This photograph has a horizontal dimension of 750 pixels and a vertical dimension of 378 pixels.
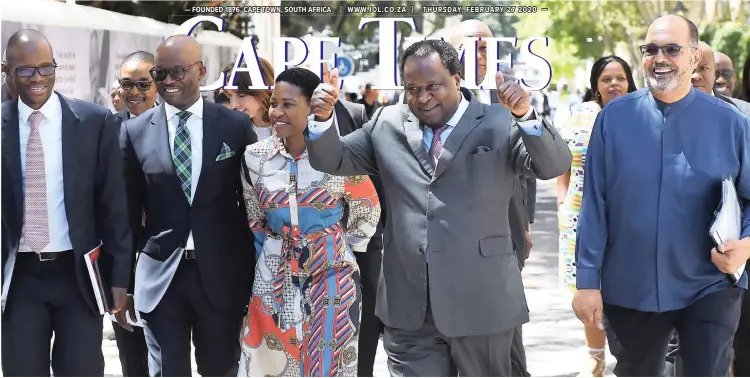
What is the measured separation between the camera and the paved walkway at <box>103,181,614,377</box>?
27.9 ft

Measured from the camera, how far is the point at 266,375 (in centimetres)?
574

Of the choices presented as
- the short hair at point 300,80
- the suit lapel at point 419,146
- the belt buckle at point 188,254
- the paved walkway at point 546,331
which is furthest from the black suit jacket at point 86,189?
the paved walkway at point 546,331

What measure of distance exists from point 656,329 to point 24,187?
119 inches

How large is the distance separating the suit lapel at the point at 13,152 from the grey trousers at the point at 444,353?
191cm

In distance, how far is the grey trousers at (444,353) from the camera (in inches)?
199

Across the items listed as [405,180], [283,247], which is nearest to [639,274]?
[405,180]

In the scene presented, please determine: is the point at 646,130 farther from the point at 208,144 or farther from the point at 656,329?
the point at 208,144

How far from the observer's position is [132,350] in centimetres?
686

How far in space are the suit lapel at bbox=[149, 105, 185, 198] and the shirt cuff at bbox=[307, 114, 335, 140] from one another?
1.04 meters

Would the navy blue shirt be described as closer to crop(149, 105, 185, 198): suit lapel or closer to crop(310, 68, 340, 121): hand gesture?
crop(310, 68, 340, 121): hand gesture

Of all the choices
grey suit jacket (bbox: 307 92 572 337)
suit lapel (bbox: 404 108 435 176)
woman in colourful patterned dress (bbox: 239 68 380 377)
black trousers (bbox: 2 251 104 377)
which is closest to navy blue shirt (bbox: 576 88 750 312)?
grey suit jacket (bbox: 307 92 572 337)

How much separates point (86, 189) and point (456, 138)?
186 centimetres

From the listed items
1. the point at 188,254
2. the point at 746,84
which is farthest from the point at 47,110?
the point at 746,84

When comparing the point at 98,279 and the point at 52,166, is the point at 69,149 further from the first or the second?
the point at 98,279
